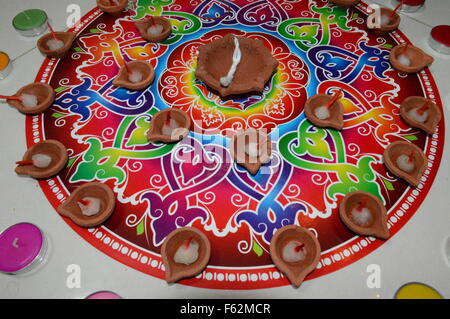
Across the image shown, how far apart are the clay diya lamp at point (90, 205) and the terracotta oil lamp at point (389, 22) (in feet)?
8.53

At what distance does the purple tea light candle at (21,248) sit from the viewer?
183 centimetres

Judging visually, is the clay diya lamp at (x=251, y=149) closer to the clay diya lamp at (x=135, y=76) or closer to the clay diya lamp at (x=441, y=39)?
the clay diya lamp at (x=135, y=76)

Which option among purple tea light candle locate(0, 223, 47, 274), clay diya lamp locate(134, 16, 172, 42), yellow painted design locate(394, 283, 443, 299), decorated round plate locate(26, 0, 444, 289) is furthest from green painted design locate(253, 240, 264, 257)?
clay diya lamp locate(134, 16, 172, 42)

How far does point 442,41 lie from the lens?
2.73m

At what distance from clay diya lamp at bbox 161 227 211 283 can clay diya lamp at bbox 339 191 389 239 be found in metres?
0.86

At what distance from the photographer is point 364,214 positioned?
6.55ft

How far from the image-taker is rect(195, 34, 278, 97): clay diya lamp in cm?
240

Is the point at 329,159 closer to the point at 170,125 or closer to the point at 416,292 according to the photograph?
the point at 416,292

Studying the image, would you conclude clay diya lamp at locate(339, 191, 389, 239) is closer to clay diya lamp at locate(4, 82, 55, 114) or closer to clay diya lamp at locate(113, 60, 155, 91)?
clay diya lamp at locate(113, 60, 155, 91)

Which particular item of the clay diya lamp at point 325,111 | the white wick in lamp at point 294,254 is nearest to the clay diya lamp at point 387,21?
the clay diya lamp at point 325,111
